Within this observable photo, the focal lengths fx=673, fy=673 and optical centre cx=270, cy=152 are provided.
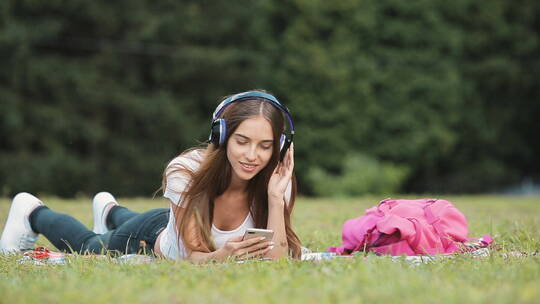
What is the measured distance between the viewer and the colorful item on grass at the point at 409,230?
13.6 ft

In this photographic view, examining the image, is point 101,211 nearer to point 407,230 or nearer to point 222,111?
point 222,111

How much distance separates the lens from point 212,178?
3.89 metres

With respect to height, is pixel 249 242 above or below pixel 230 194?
below

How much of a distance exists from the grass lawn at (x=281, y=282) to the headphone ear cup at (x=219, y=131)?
723mm

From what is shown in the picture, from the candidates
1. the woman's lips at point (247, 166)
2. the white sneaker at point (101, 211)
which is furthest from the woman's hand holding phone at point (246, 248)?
the white sneaker at point (101, 211)

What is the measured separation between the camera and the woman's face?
3.76 meters

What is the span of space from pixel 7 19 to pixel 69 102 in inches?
108

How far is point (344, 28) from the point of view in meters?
21.2

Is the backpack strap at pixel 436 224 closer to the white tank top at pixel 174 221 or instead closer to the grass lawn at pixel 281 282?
the grass lawn at pixel 281 282

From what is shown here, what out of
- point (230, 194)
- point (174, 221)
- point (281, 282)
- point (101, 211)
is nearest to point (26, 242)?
point (101, 211)

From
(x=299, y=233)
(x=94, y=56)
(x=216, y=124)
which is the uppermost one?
(x=94, y=56)

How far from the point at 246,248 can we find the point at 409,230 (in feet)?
3.59

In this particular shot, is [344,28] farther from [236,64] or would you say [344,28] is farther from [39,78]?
[39,78]

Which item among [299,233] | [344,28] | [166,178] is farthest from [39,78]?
[166,178]
